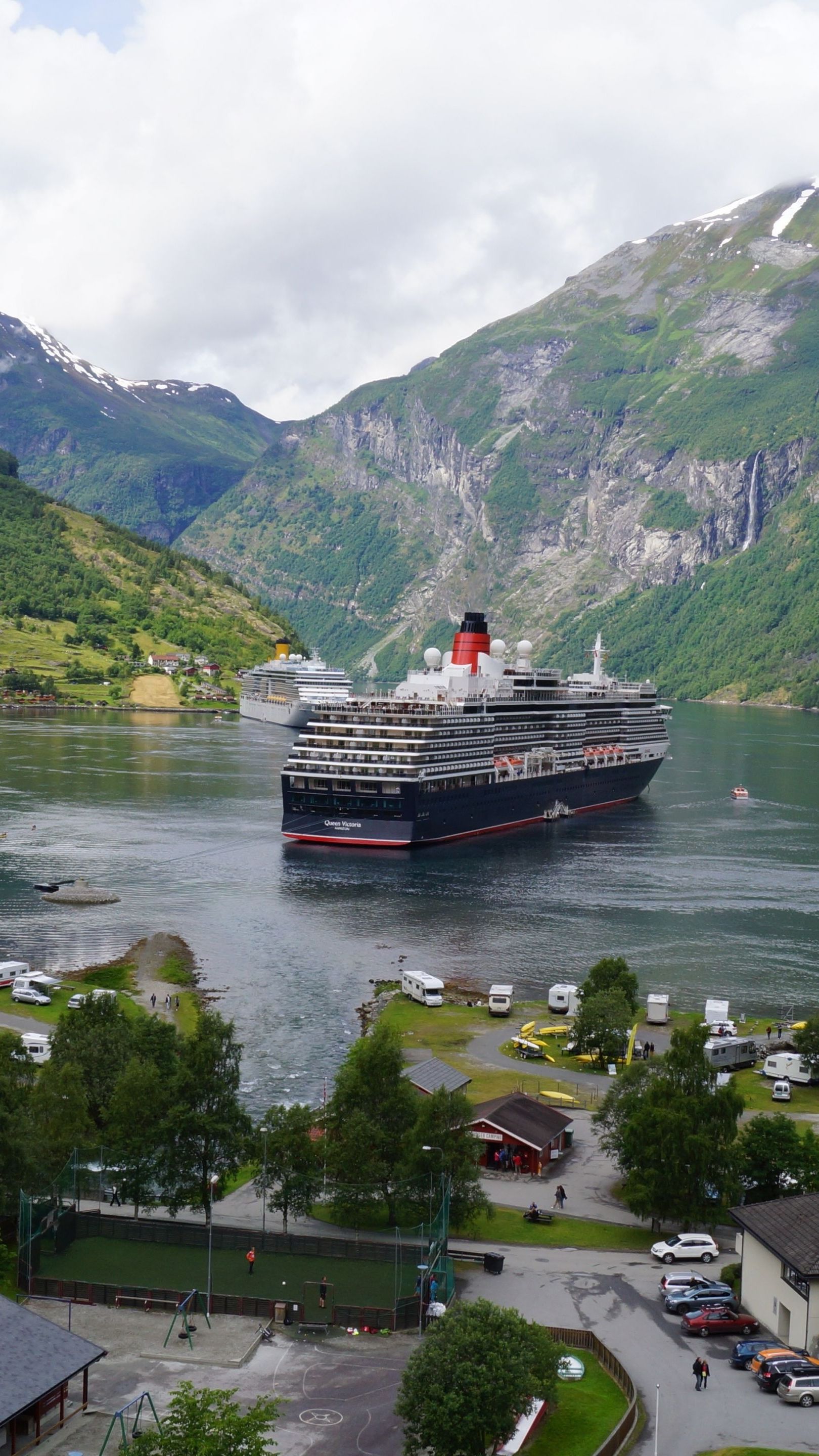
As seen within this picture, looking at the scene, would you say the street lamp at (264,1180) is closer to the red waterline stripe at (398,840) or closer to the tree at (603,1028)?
the tree at (603,1028)

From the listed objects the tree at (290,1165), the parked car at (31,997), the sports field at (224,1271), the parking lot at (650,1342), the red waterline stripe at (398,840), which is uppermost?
the red waterline stripe at (398,840)

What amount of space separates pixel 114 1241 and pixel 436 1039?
85.3ft

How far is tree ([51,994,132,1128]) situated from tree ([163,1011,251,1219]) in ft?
12.7

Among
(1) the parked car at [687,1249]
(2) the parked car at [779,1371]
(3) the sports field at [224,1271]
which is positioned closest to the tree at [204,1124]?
(3) the sports field at [224,1271]

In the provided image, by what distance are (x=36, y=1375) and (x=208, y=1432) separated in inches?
216

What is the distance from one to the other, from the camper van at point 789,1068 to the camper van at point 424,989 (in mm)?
17232

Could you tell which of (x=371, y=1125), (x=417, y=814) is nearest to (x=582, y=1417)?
(x=371, y=1125)

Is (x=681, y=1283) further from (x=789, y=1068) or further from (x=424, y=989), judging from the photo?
(x=424, y=989)

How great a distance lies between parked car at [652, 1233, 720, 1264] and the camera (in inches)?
1599

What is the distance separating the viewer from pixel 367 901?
95500 mm

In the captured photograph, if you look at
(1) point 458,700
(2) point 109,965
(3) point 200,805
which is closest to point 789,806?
(1) point 458,700

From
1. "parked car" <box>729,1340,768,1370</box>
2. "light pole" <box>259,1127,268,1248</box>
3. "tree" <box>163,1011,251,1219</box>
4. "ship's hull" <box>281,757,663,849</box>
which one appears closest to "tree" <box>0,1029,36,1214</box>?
"tree" <box>163,1011,251,1219</box>

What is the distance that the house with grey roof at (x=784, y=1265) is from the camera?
114 feet

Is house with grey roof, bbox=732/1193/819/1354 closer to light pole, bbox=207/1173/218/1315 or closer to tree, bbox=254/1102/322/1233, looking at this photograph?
tree, bbox=254/1102/322/1233
